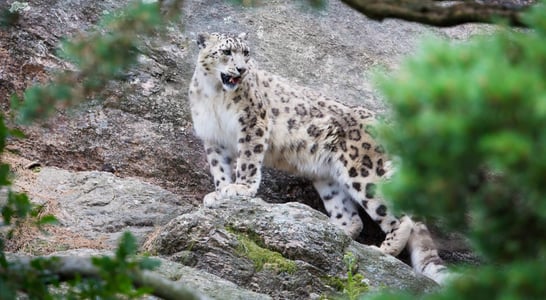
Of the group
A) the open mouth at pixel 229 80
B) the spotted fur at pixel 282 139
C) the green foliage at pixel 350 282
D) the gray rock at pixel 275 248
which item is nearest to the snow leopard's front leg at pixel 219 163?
the spotted fur at pixel 282 139

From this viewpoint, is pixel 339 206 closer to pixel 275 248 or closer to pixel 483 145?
pixel 275 248

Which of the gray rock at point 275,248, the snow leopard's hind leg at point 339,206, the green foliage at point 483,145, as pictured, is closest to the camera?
the green foliage at point 483,145

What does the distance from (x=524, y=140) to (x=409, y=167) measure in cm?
39

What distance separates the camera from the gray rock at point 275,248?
24.2 ft

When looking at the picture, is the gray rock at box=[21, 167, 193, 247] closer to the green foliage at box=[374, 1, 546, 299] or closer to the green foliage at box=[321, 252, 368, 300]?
the green foliage at box=[321, 252, 368, 300]

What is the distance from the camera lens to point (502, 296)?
285 cm

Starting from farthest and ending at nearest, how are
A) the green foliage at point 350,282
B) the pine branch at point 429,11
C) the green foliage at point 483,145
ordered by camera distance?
the green foliage at point 350,282 < the pine branch at point 429,11 < the green foliage at point 483,145

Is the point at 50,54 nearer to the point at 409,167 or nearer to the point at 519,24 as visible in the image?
the point at 519,24

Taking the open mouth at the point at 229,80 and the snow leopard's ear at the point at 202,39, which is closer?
the open mouth at the point at 229,80

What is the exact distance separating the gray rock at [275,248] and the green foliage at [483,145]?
4265mm

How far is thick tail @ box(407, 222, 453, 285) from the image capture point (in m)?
9.46

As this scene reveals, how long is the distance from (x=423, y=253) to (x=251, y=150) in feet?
6.26

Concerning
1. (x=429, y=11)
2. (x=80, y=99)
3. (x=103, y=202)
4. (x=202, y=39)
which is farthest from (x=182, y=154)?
(x=429, y=11)

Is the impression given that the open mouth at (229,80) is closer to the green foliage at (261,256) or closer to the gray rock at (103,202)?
the gray rock at (103,202)
